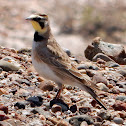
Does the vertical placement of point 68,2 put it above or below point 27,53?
above

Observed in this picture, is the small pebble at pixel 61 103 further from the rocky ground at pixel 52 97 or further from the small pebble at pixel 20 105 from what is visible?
the small pebble at pixel 20 105

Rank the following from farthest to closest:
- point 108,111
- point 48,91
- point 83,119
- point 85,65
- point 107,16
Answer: point 107,16 → point 85,65 → point 48,91 → point 108,111 → point 83,119

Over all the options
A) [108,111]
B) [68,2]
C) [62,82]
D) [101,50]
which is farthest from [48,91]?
[68,2]

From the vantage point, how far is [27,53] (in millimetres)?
7586

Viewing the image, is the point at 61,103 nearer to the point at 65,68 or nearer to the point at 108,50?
the point at 65,68

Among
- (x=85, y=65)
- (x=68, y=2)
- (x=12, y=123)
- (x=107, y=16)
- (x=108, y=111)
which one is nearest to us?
(x=12, y=123)

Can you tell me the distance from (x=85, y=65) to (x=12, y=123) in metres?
2.83

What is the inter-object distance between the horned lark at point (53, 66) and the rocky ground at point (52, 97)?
0.25 meters

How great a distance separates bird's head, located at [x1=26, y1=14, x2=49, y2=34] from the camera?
5.20 meters

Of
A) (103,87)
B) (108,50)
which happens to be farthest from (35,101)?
(108,50)

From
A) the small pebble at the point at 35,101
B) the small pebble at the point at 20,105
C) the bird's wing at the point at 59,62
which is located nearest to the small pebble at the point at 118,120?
the bird's wing at the point at 59,62

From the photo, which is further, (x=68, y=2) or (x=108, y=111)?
(x=68, y=2)

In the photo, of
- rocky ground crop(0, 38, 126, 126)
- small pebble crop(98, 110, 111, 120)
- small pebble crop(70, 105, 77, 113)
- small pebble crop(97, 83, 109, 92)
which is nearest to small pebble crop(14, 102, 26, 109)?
rocky ground crop(0, 38, 126, 126)

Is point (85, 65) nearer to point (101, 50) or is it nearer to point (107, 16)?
point (101, 50)
